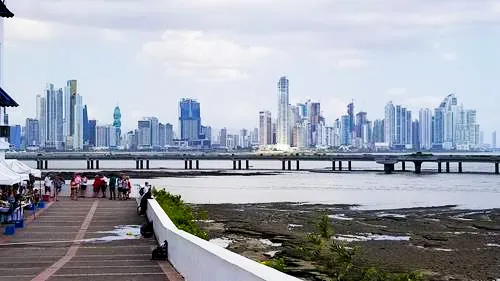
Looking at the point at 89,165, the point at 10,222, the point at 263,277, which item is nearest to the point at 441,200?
the point at 10,222

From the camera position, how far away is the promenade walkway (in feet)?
50.3

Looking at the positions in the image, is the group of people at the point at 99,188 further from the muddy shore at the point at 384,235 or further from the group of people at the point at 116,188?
the muddy shore at the point at 384,235

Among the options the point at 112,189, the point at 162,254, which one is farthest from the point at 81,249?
the point at 112,189

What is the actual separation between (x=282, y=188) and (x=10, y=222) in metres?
69.9

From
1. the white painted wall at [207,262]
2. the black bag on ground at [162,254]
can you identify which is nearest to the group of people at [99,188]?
the white painted wall at [207,262]

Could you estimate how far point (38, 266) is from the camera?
16.7 meters

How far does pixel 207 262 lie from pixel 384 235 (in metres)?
30.3

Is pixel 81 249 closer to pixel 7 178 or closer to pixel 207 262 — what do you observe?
pixel 7 178

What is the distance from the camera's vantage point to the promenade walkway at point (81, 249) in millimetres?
15320

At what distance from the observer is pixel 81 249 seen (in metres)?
19.8

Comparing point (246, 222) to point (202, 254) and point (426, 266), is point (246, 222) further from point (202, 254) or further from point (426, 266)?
point (202, 254)

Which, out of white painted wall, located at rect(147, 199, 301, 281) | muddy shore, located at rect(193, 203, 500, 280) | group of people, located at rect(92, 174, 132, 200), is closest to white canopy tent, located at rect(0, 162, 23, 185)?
white painted wall, located at rect(147, 199, 301, 281)

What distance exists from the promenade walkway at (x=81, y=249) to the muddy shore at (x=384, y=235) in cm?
649

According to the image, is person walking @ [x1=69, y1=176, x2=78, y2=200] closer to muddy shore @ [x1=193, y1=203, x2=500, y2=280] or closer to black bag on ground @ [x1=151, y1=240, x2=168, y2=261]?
muddy shore @ [x1=193, y1=203, x2=500, y2=280]
